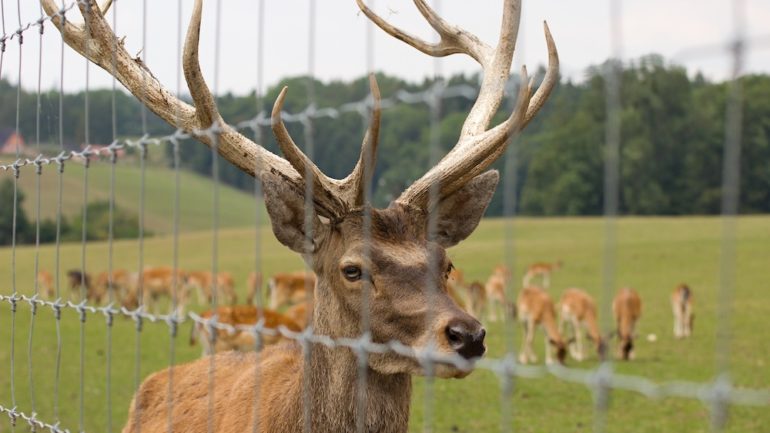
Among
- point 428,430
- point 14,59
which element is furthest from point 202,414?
point 428,430

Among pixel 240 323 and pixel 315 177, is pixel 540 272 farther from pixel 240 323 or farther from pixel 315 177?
pixel 315 177

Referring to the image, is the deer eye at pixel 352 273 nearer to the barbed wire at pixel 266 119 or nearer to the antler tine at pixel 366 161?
the antler tine at pixel 366 161

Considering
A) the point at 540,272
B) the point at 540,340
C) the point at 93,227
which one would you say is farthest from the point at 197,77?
the point at 93,227

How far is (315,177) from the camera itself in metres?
3.33

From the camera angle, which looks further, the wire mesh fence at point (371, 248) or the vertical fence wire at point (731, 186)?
the wire mesh fence at point (371, 248)

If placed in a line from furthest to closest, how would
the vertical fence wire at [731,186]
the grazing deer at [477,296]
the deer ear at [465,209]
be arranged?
1. the grazing deer at [477,296]
2. the deer ear at [465,209]
3. the vertical fence wire at [731,186]

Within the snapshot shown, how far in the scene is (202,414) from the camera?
4102 millimetres

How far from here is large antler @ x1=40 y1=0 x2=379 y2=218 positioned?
3168mm

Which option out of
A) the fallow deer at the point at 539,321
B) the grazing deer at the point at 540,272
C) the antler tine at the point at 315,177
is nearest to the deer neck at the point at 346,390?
the antler tine at the point at 315,177

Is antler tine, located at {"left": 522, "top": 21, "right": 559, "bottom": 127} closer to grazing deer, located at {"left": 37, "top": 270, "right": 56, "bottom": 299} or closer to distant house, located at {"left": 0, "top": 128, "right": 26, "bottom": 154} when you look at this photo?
distant house, located at {"left": 0, "top": 128, "right": 26, "bottom": 154}

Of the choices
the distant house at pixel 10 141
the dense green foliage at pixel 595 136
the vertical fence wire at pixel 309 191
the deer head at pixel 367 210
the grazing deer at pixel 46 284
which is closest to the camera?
the dense green foliage at pixel 595 136

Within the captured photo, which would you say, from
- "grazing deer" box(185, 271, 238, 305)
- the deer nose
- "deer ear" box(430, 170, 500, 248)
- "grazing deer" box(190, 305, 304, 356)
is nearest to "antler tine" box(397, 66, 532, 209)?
"deer ear" box(430, 170, 500, 248)

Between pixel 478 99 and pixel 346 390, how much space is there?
56.4 inches

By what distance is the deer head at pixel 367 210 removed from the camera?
3.05m
